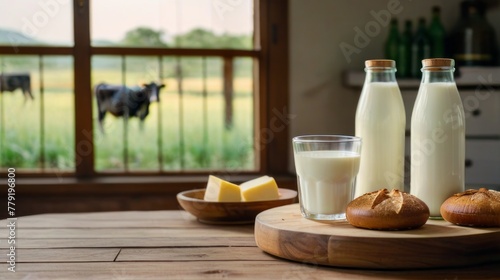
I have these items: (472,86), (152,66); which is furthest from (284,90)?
(472,86)

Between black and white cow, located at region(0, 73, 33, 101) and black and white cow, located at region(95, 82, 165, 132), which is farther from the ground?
black and white cow, located at region(0, 73, 33, 101)

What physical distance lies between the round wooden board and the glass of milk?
0.11 metres

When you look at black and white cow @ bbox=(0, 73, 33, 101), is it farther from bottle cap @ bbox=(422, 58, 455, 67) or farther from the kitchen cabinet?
bottle cap @ bbox=(422, 58, 455, 67)

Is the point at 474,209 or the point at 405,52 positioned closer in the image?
the point at 474,209

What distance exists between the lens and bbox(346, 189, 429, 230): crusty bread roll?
1106 millimetres

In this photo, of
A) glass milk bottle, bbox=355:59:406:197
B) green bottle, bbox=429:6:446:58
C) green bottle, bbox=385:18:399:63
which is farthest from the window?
glass milk bottle, bbox=355:59:406:197

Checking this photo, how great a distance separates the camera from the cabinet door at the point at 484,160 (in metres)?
2.93

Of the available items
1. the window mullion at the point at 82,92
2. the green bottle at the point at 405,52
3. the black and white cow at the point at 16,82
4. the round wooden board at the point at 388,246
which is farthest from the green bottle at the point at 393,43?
the round wooden board at the point at 388,246

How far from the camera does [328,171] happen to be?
1239 mm

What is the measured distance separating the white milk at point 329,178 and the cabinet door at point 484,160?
1.84 m

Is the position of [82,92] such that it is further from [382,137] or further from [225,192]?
[382,137]

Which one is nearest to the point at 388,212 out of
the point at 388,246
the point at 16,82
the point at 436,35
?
the point at 388,246

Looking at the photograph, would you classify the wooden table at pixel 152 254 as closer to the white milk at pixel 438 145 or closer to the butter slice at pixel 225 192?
the butter slice at pixel 225 192

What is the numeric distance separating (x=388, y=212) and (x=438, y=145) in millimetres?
210
